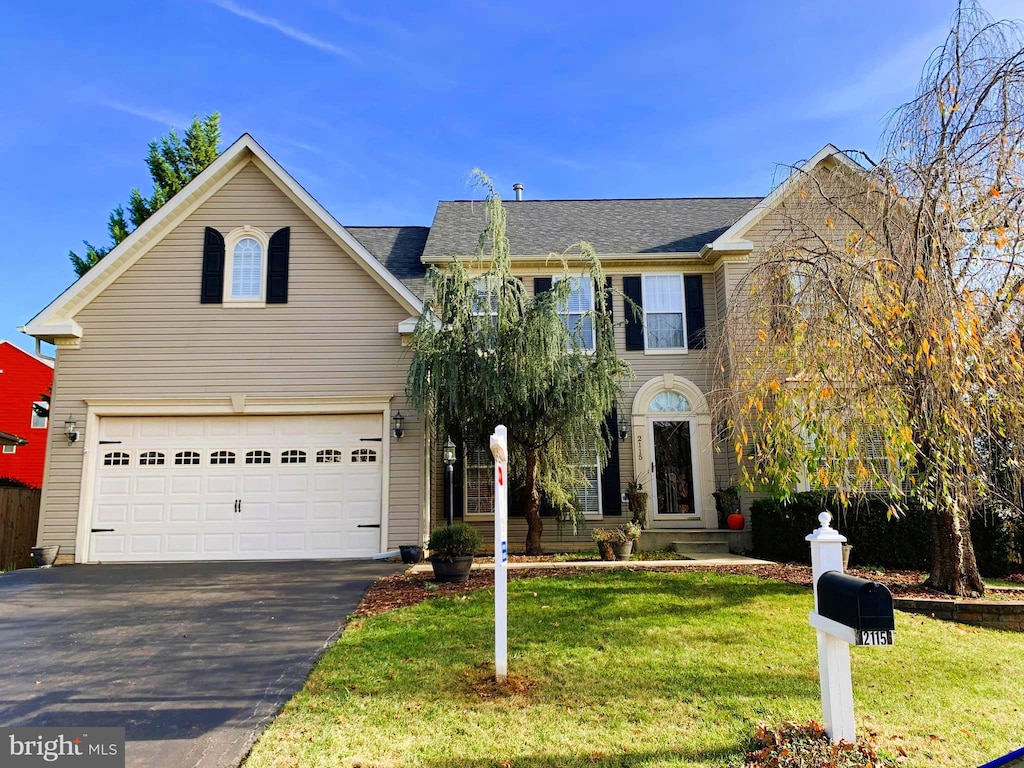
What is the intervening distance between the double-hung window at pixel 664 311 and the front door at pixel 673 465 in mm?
1729

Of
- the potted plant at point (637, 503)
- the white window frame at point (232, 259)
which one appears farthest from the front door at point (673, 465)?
the white window frame at point (232, 259)

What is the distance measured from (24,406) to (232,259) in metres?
17.3

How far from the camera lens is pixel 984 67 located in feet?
19.8

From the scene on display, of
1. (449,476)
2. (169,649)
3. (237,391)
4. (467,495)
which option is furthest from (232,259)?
(169,649)

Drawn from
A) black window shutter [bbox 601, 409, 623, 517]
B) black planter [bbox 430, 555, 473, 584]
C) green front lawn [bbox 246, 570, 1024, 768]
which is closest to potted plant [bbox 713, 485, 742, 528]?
black window shutter [bbox 601, 409, 623, 517]

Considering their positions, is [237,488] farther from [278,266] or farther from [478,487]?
[478,487]

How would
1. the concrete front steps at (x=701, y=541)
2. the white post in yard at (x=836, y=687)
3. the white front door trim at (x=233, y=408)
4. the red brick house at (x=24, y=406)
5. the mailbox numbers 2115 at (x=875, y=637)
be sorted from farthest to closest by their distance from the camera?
the red brick house at (x=24, y=406) < the concrete front steps at (x=701, y=541) < the white front door trim at (x=233, y=408) < the white post in yard at (x=836, y=687) < the mailbox numbers 2115 at (x=875, y=637)

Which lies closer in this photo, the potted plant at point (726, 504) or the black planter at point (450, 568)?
the black planter at point (450, 568)

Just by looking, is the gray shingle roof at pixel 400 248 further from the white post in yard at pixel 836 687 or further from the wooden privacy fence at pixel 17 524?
the white post in yard at pixel 836 687

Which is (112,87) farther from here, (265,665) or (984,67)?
(984,67)

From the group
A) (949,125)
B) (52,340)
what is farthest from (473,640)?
(52,340)

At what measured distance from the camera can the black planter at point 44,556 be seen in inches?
400

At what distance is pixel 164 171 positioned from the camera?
2078cm

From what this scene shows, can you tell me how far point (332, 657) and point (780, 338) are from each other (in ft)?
18.3
